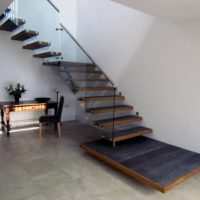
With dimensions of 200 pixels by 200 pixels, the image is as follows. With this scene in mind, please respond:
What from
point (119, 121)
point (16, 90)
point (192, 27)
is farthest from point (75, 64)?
point (192, 27)

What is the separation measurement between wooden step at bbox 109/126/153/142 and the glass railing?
207 mm

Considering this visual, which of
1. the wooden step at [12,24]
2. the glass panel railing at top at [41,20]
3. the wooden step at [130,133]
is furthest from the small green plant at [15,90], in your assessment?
the wooden step at [130,133]

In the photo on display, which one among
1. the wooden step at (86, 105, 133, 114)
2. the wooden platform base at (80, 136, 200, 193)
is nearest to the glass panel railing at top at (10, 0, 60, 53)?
the wooden step at (86, 105, 133, 114)

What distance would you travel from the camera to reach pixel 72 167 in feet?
10.7

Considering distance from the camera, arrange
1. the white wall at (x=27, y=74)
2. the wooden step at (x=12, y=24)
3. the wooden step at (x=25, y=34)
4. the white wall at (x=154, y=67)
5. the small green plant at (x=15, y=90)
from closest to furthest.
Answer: the white wall at (x=154, y=67) → the wooden step at (x=12, y=24) → the wooden step at (x=25, y=34) → the small green plant at (x=15, y=90) → the white wall at (x=27, y=74)

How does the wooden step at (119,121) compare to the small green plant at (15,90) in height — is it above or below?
below

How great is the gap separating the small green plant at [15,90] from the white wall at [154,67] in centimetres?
220

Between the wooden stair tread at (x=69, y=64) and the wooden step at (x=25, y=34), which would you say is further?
the wooden stair tread at (x=69, y=64)

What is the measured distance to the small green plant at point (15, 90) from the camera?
16.7 feet

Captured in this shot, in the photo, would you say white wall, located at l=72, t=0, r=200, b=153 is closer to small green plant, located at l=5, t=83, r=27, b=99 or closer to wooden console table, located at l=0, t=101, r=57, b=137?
wooden console table, located at l=0, t=101, r=57, b=137

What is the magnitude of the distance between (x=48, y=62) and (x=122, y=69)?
2049mm

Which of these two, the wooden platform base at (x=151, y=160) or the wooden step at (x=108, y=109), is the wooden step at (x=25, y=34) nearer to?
the wooden step at (x=108, y=109)

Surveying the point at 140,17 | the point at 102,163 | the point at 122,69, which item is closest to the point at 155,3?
the point at 140,17

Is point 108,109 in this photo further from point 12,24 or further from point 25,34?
point 12,24
